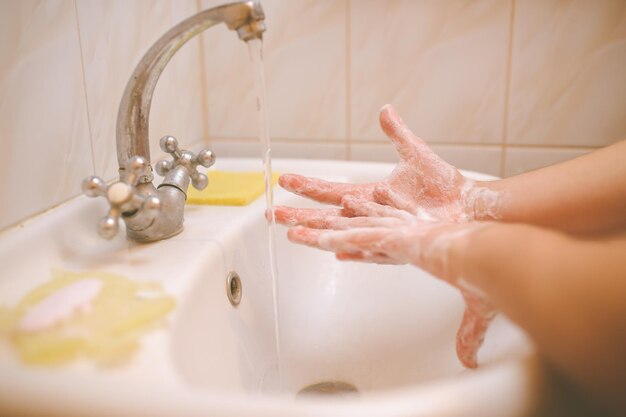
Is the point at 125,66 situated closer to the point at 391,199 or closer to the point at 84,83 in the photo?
the point at 84,83

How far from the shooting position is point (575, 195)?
0.58 metres

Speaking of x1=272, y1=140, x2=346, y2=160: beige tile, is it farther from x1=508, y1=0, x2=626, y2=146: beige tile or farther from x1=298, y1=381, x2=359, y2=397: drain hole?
x1=298, y1=381, x2=359, y2=397: drain hole

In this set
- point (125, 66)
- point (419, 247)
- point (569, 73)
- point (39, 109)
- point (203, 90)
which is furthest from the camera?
point (203, 90)

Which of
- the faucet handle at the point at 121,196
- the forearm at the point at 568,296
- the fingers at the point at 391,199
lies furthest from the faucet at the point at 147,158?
the forearm at the point at 568,296

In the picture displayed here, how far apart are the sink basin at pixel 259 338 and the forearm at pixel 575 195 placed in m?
0.13

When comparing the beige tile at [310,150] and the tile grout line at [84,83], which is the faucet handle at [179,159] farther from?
the beige tile at [310,150]

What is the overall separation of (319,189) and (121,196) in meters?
0.24

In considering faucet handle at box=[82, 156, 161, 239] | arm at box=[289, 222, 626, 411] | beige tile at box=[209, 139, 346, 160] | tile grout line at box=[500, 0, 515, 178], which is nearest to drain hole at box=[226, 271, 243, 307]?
faucet handle at box=[82, 156, 161, 239]

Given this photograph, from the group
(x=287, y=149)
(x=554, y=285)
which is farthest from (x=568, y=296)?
(x=287, y=149)

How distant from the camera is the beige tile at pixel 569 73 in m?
0.85

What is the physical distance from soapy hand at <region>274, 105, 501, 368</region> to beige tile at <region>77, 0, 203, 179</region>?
246 mm

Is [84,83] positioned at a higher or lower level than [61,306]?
higher

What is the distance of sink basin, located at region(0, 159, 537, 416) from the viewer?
0.31 metres

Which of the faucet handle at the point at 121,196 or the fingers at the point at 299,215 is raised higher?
the faucet handle at the point at 121,196
